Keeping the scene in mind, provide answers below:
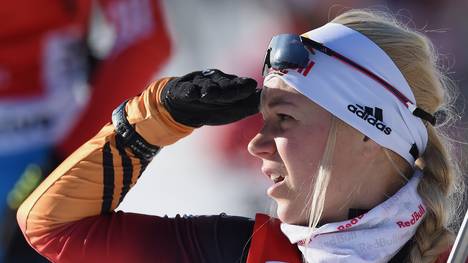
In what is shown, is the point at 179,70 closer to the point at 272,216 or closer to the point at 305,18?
the point at 305,18

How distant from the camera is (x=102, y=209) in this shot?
5.98 feet

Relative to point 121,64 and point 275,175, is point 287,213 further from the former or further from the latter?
point 121,64

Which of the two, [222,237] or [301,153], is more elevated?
[301,153]

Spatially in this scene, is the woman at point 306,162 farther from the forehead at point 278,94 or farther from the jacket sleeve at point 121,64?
the jacket sleeve at point 121,64

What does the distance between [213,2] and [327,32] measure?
1.83 m

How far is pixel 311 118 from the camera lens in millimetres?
1654

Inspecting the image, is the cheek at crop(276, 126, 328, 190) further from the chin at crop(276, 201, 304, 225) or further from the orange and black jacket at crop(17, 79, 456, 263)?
the orange and black jacket at crop(17, 79, 456, 263)

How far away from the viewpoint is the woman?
1.65 metres

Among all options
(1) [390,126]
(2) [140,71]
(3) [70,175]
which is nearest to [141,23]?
(2) [140,71]

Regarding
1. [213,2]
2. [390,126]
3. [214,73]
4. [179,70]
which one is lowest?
[179,70]

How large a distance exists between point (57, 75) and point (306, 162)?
1737 mm

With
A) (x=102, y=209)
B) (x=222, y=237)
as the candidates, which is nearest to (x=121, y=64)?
(x=102, y=209)

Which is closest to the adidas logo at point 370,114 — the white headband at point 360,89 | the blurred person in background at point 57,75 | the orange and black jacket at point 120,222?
the white headband at point 360,89

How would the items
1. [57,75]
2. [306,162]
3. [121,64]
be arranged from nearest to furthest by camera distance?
[306,162] → [57,75] → [121,64]
